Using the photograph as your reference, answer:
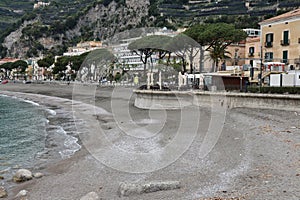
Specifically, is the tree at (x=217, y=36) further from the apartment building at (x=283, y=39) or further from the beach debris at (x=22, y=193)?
the beach debris at (x=22, y=193)

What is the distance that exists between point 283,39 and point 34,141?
2796cm

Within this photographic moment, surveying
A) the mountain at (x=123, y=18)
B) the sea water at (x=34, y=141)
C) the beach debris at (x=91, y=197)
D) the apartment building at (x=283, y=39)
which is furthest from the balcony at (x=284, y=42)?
the mountain at (x=123, y=18)

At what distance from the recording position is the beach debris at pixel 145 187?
415 inches

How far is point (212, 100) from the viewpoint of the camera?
29922 millimetres

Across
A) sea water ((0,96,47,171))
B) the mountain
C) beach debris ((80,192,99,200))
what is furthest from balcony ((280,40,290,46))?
the mountain

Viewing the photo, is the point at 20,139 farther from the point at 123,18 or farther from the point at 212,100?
the point at 123,18

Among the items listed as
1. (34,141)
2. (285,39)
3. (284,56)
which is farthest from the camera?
(284,56)

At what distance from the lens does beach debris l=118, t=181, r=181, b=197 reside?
1055 cm

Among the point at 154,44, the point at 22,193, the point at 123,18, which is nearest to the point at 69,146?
the point at 22,193

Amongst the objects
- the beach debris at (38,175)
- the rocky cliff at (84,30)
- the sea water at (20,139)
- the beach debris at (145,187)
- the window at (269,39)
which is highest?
the rocky cliff at (84,30)

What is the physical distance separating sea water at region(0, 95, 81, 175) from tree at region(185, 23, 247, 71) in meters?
21.0

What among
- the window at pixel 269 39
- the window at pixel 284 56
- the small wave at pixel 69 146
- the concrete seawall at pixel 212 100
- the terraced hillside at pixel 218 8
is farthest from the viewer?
the terraced hillside at pixel 218 8

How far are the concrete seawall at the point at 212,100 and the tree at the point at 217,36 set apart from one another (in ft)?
44.9

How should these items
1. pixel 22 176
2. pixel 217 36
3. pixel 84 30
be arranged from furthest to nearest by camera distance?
1. pixel 84 30
2. pixel 217 36
3. pixel 22 176
